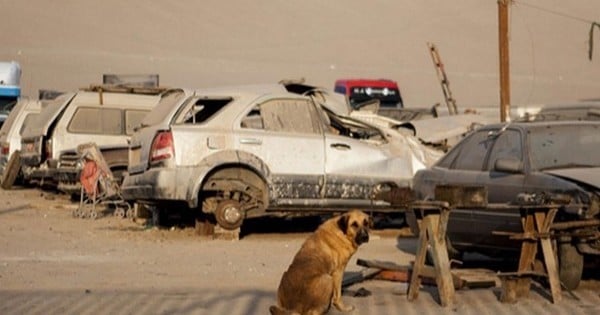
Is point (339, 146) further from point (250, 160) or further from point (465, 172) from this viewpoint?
point (465, 172)

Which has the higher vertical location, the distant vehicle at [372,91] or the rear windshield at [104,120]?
the distant vehicle at [372,91]

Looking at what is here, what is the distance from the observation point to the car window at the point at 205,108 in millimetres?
16922

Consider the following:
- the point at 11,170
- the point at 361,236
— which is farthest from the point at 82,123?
the point at 361,236

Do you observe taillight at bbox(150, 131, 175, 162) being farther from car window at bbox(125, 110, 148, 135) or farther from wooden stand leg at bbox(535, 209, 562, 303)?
car window at bbox(125, 110, 148, 135)

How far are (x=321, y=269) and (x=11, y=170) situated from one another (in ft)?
63.9

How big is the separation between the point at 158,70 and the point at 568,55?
78.3ft

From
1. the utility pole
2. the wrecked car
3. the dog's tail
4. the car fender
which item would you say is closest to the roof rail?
the wrecked car

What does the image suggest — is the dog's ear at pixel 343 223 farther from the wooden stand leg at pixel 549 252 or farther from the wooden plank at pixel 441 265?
the wooden stand leg at pixel 549 252

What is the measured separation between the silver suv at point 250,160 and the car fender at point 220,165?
1 cm

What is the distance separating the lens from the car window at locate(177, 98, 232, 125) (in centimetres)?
1692

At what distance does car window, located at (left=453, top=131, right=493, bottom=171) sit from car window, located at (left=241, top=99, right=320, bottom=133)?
3.53 meters

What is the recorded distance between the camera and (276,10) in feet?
299

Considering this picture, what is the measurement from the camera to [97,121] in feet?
79.0

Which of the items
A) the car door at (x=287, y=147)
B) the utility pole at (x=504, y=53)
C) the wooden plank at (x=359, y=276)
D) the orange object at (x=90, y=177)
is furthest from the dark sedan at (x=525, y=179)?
the utility pole at (x=504, y=53)
